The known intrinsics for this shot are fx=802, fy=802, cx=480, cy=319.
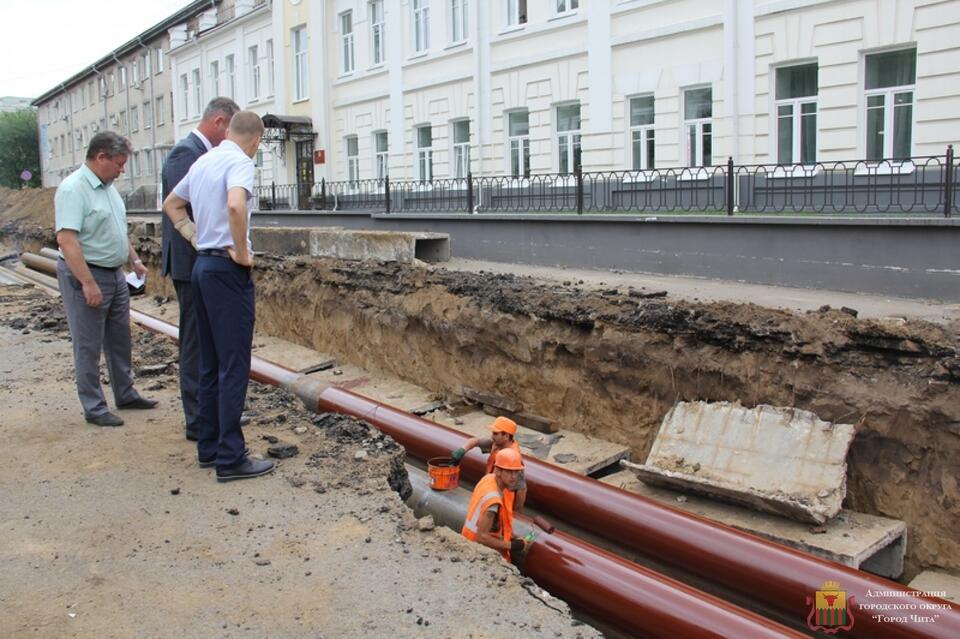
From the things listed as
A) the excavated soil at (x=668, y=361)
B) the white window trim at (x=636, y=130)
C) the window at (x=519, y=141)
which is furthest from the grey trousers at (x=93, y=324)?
the window at (x=519, y=141)

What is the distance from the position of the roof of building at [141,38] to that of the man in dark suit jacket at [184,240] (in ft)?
109

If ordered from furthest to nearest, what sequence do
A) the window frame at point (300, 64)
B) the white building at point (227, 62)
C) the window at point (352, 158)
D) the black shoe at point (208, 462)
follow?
1. the white building at point (227, 62)
2. the window frame at point (300, 64)
3. the window at point (352, 158)
4. the black shoe at point (208, 462)

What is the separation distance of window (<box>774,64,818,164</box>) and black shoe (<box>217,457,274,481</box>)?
11.4 m

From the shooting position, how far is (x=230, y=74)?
32.6 m

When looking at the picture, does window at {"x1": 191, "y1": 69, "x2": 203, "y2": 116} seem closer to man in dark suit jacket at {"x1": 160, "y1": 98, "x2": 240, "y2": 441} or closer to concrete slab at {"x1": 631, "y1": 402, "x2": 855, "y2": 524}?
man in dark suit jacket at {"x1": 160, "y1": 98, "x2": 240, "y2": 441}

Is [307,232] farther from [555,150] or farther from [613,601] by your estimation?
[613,601]

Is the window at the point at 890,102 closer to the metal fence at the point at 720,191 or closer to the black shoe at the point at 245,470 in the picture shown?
the metal fence at the point at 720,191

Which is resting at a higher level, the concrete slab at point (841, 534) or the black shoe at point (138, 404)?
the black shoe at point (138, 404)

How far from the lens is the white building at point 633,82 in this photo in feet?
39.9

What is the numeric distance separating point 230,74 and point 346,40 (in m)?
9.49

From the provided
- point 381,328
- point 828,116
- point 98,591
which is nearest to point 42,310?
point 381,328

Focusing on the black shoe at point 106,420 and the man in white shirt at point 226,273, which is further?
the black shoe at point 106,420

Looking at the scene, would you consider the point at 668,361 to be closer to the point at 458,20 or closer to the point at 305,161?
the point at 458,20

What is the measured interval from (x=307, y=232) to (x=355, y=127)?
12.8 meters
